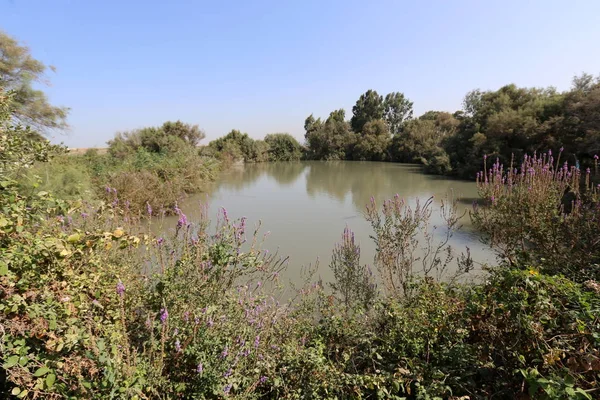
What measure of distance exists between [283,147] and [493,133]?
27.9 meters

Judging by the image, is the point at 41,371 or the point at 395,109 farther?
the point at 395,109

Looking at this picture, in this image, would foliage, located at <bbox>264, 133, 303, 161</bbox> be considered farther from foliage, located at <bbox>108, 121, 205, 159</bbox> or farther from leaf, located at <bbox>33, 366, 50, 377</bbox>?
leaf, located at <bbox>33, 366, 50, 377</bbox>

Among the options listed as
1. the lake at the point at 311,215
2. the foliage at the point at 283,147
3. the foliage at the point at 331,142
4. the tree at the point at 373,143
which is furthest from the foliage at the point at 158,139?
the tree at the point at 373,143

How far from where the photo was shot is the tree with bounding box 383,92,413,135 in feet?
153

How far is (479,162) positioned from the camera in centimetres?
1773

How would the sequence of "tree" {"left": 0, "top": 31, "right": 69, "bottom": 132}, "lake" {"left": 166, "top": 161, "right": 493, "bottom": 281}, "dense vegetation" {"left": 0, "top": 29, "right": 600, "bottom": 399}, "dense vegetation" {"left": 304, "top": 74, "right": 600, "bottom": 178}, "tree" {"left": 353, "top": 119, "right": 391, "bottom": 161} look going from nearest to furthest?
"dense vegetation" {"left": 0, "top": 29, "right": 600, "bottom": 399} < "lake" {"left": 166, "top": 161, "right": 493, "bottom": 281} < "tree" {"left": 0, "top": 31, "right": 69, "bottom": 132} < "dense vegetation" {"left": 304, "top": 74, "right": 600, "bottom": 178} < "tree" {"left": 353, "top": 119, "right": 391, "bottom": 161}

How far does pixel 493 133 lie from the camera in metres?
17.4

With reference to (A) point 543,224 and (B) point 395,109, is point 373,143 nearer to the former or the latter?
(B) point 395,109

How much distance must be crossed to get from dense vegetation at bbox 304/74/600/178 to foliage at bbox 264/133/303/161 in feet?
12.1

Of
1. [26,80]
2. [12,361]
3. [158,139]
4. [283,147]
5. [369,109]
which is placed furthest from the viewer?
[369,109]

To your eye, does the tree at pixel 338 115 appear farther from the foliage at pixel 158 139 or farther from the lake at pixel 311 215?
the lake at pixel 311 215

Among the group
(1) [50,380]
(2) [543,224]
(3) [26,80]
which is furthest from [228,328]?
(3) [26,80]

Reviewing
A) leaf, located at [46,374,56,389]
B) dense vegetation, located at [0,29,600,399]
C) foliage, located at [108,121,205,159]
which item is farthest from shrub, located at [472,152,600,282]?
foliage, located at [108,121,205,159]

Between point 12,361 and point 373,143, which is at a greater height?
point 373,143
